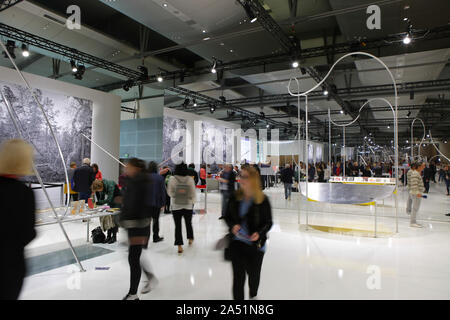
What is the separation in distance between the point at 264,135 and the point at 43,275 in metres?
18.1

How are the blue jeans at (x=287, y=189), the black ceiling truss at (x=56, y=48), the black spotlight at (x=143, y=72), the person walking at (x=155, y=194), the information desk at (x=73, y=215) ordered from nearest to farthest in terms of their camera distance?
1. the person walking at (x=155, y=194)
2. the information desk at (x=73, y=215)
3. the black ceiling truss at (x=56, y=48)
4. the black spotlight at (x=143, y=72)
5. the blue jeans at (x=287, y=189)

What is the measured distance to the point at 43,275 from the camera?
3613 mm

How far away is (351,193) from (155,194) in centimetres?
445

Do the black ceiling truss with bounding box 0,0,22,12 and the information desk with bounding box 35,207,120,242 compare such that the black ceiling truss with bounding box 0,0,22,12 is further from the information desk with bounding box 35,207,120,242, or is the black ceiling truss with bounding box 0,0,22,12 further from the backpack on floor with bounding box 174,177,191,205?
the backpack on floor with bounding box 174,177,191,205

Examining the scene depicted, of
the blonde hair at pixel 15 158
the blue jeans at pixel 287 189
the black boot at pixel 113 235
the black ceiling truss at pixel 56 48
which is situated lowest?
the black boot at pixel 113 235

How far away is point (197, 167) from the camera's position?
13.5 m

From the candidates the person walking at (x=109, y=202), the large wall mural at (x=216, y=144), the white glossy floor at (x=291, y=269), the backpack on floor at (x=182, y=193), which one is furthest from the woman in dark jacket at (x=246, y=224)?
the large wall mural at (x=216, y=144)

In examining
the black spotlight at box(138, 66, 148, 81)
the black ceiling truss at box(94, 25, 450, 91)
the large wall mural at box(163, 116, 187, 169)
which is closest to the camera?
the black ceiling truss at box(94, 25, 450, 91)

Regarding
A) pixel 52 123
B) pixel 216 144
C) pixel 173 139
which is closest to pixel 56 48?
pixel 52 123

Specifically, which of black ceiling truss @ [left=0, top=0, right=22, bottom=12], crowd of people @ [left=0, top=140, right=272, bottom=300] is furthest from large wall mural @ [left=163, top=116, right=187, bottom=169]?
crowd of people @ [left=0, top=140, right=272, bottom=300]

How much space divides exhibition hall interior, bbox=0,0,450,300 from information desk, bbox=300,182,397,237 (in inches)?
1.6

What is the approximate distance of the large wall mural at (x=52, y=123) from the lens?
848cm

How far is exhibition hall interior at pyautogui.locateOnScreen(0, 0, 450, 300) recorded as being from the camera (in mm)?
2811

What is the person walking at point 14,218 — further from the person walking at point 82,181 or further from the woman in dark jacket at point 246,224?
the person walking at point 82,181
